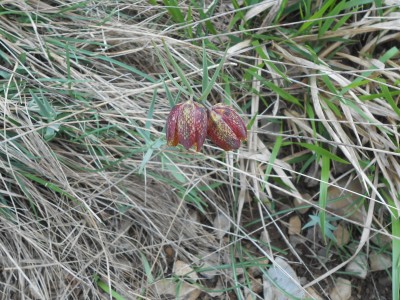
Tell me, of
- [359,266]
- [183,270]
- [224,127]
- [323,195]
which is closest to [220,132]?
[224,127]

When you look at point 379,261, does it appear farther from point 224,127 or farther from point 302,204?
point 224,127

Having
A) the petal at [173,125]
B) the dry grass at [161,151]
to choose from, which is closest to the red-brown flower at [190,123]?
the petal at [173,125]

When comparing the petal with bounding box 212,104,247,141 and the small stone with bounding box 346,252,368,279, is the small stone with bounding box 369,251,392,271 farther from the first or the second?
the petal with bounding box 212,104,247,141

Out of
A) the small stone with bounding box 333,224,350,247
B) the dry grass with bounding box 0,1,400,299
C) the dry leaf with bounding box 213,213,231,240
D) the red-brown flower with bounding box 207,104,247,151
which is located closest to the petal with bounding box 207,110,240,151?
the red-brown flower with bounding box 207,104,247,151

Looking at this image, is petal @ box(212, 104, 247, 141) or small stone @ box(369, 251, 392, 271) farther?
small stone @ box(369, 251, 392, 271)

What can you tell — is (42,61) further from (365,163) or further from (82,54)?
(365,163)

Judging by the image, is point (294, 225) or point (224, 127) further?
point (294, 225)

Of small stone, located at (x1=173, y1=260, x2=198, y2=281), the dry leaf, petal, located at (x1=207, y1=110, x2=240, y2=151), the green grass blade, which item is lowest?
small stone, located at (x1=173, y1=260, x2=198, y2=281)

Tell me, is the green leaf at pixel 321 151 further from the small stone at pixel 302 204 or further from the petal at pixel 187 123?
the petal at pixel 187 123
